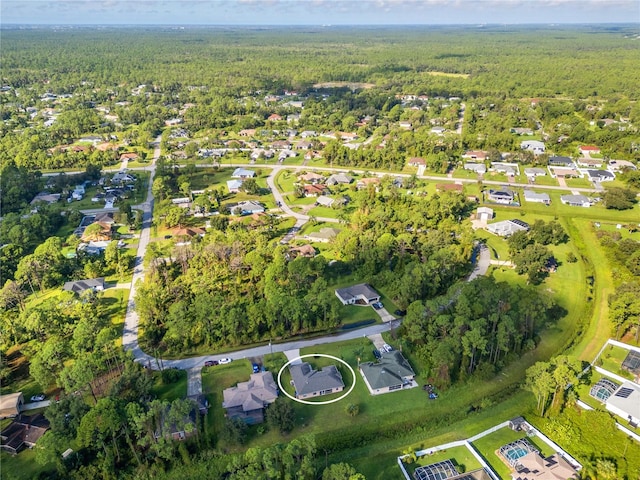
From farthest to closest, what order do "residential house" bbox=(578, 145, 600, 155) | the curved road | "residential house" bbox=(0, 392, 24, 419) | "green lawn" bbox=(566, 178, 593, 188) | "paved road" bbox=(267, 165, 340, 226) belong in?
"residential house" bbox=(578, 145, 600, 155) → "green lawn" bbox=(566, 178, 593, 188) → "paved road" bbox=(267, 165, 340, 226) → the curved road → "residential house" bbox=(0, 392, 24, 419)

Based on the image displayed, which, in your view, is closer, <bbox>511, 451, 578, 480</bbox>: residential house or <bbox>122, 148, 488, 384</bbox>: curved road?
<bbox>511, 451, 578, 480</bbox>: residential house

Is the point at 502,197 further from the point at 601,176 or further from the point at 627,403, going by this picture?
the point at 627,403

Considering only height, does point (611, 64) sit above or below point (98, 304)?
above

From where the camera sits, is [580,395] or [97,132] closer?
[580,395]

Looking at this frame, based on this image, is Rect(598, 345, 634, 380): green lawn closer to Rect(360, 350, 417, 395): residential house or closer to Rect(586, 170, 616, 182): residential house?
Rect(360, 350, 417, 395): residential house

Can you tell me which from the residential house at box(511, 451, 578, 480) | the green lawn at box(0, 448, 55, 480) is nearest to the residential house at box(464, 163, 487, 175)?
the residential house at box(511, 451, 578, 480)

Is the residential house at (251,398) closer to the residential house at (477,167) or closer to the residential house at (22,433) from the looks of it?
the residential house at (22,433)

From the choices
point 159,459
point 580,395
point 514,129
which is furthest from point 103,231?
point 514,129

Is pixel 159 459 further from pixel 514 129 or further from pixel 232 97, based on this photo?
pixel 232 97
